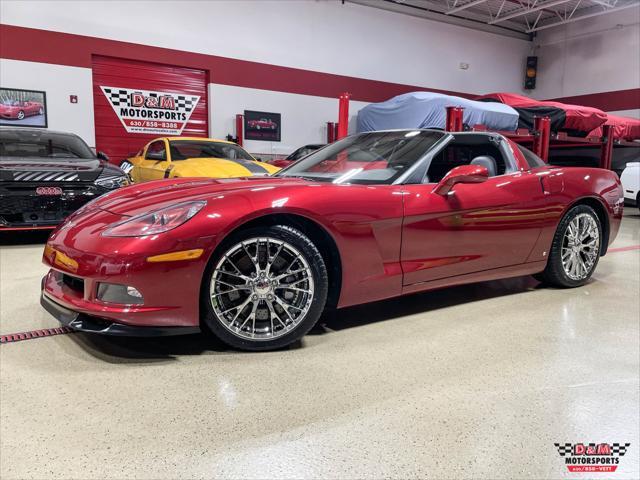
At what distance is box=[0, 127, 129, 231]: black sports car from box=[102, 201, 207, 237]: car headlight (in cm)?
270

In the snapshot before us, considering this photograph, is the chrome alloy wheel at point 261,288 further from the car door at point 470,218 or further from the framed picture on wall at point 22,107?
the framed picture on wall at point 22,107

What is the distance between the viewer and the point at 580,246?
10.5 feet

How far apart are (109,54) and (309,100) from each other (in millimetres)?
4468

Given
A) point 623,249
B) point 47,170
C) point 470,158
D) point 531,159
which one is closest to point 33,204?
point 47,170

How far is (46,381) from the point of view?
1.73m

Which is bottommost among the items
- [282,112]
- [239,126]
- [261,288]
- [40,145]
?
[261,288]

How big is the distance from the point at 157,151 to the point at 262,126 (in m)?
4.86

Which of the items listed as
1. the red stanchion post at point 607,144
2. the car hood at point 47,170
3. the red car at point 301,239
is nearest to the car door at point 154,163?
the car hood at point 47,170

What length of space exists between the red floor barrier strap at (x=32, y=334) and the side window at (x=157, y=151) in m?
4.13

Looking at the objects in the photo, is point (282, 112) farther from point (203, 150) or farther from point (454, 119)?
point (454, 119)

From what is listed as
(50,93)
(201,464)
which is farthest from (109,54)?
(201,464)

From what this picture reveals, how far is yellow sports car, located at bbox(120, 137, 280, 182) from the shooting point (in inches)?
213

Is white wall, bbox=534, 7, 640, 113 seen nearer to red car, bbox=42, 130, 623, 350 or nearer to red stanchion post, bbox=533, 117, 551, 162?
red stanchion post, bbox=533, 117, 551, 162

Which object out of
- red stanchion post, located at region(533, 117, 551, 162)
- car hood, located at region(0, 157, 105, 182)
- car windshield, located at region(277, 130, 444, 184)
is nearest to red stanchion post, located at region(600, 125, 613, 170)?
red stanchion post, located at region(533, 117, 551, 162)
